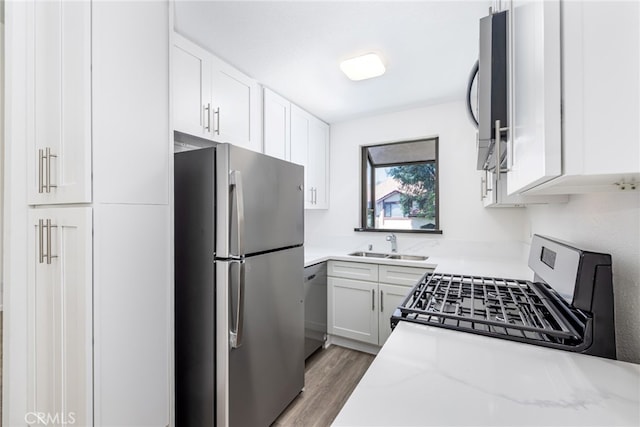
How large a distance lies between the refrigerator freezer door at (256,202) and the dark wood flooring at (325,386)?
1115mm

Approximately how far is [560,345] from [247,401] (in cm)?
146

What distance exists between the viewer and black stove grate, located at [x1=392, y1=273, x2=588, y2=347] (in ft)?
2.65

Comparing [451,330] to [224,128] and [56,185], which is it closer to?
[56,185]

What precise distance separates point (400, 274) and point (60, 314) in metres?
2.24

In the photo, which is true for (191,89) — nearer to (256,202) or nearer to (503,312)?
(256,202)

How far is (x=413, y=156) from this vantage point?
125 inches

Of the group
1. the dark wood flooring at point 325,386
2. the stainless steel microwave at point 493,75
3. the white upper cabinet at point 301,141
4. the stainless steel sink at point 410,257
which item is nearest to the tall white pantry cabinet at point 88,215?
the dark wood flooring at point 325,386

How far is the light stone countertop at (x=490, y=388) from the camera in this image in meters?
0.54

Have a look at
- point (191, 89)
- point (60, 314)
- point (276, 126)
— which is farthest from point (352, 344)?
point (191, 89)

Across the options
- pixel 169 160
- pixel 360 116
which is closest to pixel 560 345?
pixel 169 160

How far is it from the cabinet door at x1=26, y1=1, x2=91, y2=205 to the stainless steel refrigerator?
490 millimetres

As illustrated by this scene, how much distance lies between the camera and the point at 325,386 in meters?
2.21

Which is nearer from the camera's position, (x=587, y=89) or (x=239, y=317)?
(x=587, y=89)

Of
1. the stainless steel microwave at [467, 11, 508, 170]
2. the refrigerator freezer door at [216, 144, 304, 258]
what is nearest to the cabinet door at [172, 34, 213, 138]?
the refrigerator freezer door at [216, 144, 304, 258]
